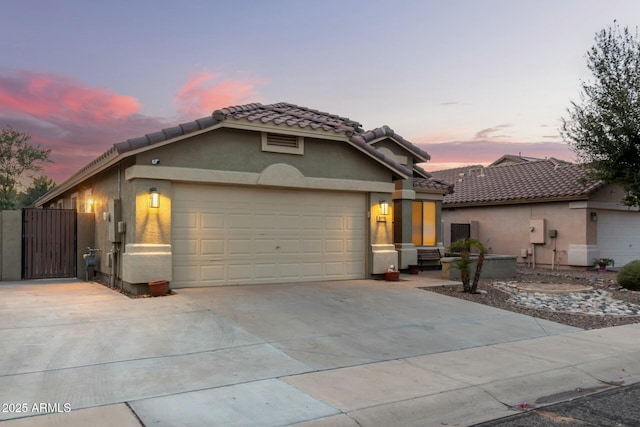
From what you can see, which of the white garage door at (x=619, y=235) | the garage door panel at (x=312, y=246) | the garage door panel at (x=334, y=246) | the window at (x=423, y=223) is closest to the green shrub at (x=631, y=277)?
the window at (x=423, y=223)

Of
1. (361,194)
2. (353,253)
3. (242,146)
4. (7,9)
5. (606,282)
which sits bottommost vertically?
(606,282)

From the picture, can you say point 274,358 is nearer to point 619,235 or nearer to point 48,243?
point 48,243

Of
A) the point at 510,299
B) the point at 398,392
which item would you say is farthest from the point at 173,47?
the point at 398,392

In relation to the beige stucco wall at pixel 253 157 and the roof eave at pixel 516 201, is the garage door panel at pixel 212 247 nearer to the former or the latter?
the beige stucco wall at pixel 253 157

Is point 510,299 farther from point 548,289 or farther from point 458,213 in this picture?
point 458,213

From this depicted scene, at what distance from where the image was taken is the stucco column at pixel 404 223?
1735 cm

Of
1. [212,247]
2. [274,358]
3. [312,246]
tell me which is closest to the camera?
[274,358]

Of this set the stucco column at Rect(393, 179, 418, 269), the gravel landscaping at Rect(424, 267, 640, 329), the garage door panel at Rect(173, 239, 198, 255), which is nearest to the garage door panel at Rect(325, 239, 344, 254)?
the gravel landscaping at Rect(424, 267, 640, 329)

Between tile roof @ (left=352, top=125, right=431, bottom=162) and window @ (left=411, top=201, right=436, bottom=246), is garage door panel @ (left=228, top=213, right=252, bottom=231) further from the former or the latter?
window @ (left=411, top=201, right=436, bottom=246)

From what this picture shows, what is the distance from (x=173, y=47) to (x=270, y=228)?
265 inches

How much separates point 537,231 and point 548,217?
30.2 inches

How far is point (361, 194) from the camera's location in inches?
558

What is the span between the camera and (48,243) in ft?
46.9

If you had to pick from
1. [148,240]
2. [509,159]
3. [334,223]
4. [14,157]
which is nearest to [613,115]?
[334,223]
